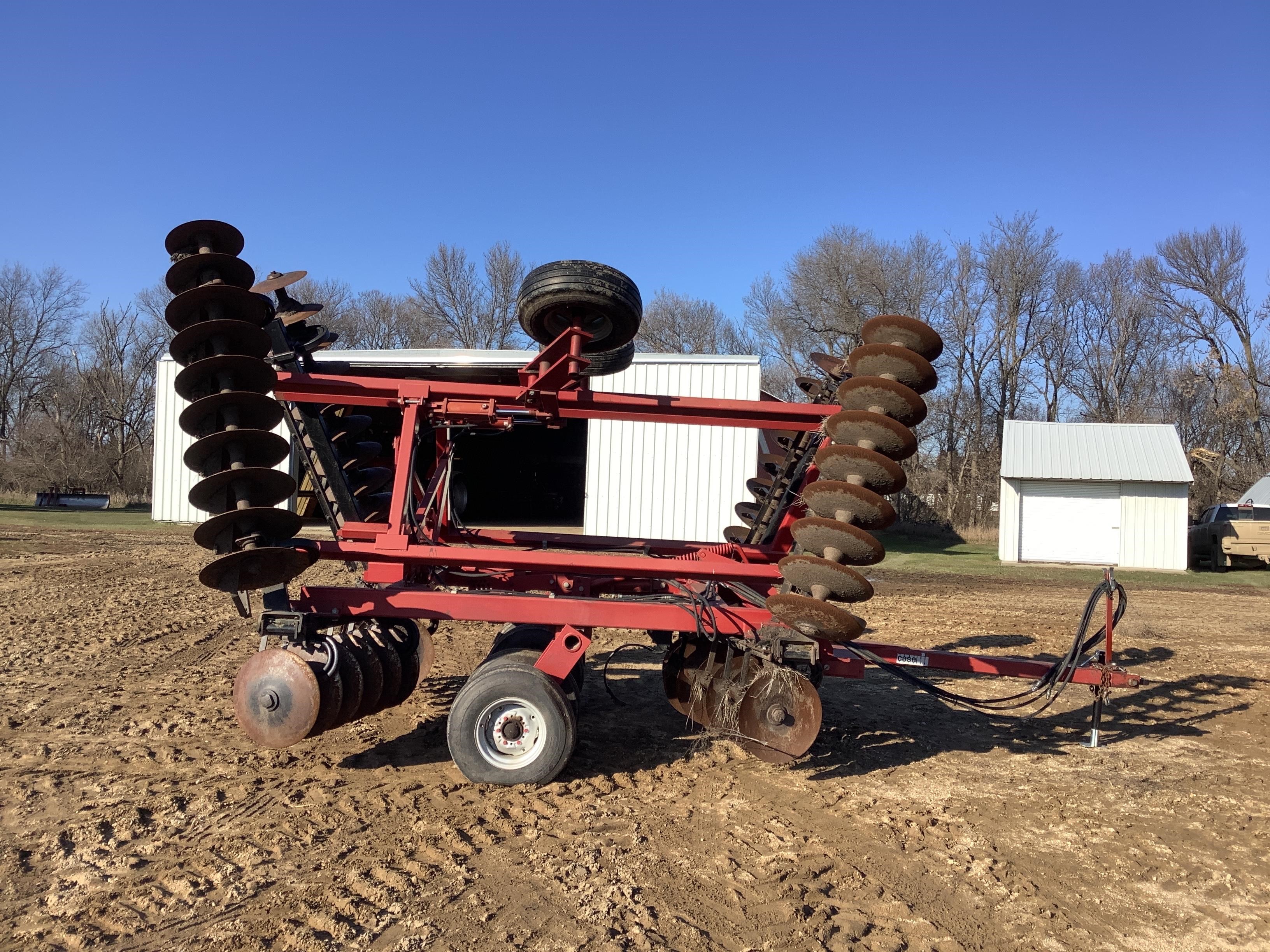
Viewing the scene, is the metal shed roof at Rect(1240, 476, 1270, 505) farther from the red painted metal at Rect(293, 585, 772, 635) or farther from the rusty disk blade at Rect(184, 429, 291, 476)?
the rusty disk blade at Rect(184, 429, 291, 476)

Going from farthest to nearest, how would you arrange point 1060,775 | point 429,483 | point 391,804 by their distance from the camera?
point 429,483
point 1060,775
point 391,804

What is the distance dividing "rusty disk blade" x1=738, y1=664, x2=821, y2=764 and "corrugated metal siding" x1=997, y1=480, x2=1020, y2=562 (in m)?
19.6

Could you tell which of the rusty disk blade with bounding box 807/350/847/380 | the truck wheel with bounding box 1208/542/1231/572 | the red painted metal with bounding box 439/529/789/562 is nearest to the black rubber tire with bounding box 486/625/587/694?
the red painted metal with bounding box 439/529/789/562

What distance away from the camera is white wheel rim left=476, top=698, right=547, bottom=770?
5.04m

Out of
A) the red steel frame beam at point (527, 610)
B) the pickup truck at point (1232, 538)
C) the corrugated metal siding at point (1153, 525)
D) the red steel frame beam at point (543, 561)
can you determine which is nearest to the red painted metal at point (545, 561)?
the red steel frame beam at point (543, 561)

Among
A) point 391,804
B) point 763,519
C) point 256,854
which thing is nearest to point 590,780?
point 391,804

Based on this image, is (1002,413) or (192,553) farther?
(1002,413)

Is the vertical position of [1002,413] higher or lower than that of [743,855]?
higher

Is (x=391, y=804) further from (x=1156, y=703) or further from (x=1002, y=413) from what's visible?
(x=1002, y=413)

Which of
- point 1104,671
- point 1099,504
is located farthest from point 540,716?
point 1099,504

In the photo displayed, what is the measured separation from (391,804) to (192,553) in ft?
46.2

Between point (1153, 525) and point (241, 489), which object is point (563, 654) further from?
point (1153, 525)

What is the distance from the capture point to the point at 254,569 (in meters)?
4.96

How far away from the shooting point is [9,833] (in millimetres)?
4207
